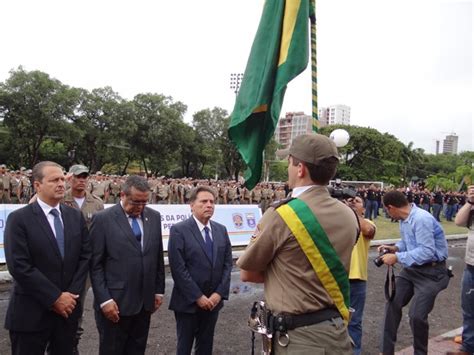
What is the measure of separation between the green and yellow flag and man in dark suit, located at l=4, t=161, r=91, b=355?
167 centimetres

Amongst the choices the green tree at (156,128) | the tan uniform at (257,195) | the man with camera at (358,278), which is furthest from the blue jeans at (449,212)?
the green tree at (156,128)

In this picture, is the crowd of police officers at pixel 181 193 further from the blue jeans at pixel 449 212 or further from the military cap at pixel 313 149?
the military cap at pixel 313 149

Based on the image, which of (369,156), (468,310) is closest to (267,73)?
(468,310)

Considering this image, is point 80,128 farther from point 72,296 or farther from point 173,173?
point 72,296

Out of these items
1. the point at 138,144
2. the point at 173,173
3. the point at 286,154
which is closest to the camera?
the point at 286,154

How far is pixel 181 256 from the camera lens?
395 centimetres

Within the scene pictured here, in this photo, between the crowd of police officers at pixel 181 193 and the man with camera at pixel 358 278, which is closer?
the man with camera at pixel 358 278

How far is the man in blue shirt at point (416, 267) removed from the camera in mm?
4379

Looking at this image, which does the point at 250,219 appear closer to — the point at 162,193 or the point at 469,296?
the point at 469,296

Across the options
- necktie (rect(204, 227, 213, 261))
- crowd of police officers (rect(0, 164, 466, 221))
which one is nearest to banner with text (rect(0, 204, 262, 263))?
crowd of police officers (rect(0, 164, 466, 221))

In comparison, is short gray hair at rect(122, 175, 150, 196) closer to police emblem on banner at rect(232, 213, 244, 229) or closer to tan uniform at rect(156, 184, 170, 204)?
police emblem on banner at rect(232, 213, 244, 229)

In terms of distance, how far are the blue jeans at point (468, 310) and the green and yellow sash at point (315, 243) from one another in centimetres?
366

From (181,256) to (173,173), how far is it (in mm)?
64771

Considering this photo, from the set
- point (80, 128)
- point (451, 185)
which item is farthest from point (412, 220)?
point (451, 185)
